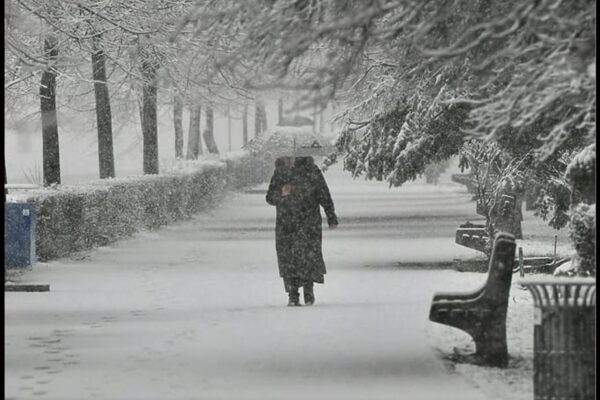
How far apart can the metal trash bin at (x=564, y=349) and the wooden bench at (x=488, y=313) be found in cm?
154

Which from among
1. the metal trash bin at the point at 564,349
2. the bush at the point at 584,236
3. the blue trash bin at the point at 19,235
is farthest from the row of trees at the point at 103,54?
the metal trash bin at the point at 564,349

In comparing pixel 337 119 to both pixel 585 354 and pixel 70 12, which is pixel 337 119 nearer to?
pixel 70 12

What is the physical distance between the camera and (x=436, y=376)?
1084 cm

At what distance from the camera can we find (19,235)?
1944cm


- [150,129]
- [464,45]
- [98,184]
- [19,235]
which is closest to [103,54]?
[98,184]

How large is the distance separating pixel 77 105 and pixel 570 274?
1184 inches

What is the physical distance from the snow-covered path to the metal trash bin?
1.84 ft

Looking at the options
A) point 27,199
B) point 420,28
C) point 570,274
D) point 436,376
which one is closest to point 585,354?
point 436,376

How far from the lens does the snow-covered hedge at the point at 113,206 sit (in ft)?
69.8

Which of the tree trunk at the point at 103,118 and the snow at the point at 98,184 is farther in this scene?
the tree trunk at the point at 103,118

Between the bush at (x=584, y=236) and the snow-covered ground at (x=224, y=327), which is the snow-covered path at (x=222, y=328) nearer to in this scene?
the snow-covered ground at (x=224, y=327)

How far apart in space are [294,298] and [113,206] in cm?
1009

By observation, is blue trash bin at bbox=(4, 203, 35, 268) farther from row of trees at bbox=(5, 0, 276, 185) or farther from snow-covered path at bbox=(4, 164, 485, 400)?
row of trees at bbox=(5, 0, 276, 185)

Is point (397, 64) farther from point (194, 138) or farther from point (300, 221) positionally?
point (194, 138)
